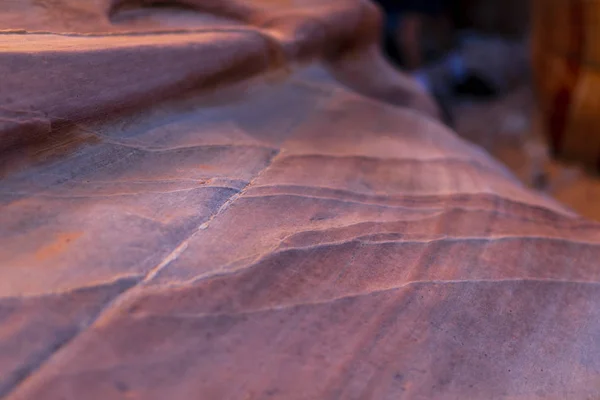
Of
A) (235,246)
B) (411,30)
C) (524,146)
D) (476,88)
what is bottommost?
(524,146)

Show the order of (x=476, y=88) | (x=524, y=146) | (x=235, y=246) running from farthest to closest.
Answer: (x=476, y=88), (x=524, y=146), (x=235, y=246)

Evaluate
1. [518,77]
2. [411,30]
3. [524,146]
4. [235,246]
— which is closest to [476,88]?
[518,77]

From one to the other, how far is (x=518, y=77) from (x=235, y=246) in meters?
7.73

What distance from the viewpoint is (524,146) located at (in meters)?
5.88

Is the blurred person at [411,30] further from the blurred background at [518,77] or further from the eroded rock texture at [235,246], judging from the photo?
the eroded rock texture at [235,246]

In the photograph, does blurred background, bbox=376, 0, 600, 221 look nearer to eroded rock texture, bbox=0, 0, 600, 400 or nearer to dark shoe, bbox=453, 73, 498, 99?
dark shoe, bbox=453, 73, 498, 99

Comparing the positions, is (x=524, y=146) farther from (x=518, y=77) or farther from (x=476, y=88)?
(x=518, y=77)

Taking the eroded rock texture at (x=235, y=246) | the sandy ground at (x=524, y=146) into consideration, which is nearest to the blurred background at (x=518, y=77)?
the sandy ground at (x=524, y=146)

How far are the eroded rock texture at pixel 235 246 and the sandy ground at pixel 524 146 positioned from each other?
9.50ft

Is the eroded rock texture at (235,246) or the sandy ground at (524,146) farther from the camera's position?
the sandy ground at (524,146)

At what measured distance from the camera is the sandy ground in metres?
4.69

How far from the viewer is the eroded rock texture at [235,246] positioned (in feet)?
3.63

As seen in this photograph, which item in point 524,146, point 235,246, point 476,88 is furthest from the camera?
point 476,88

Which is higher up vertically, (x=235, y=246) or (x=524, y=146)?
(x=235, y=246)
